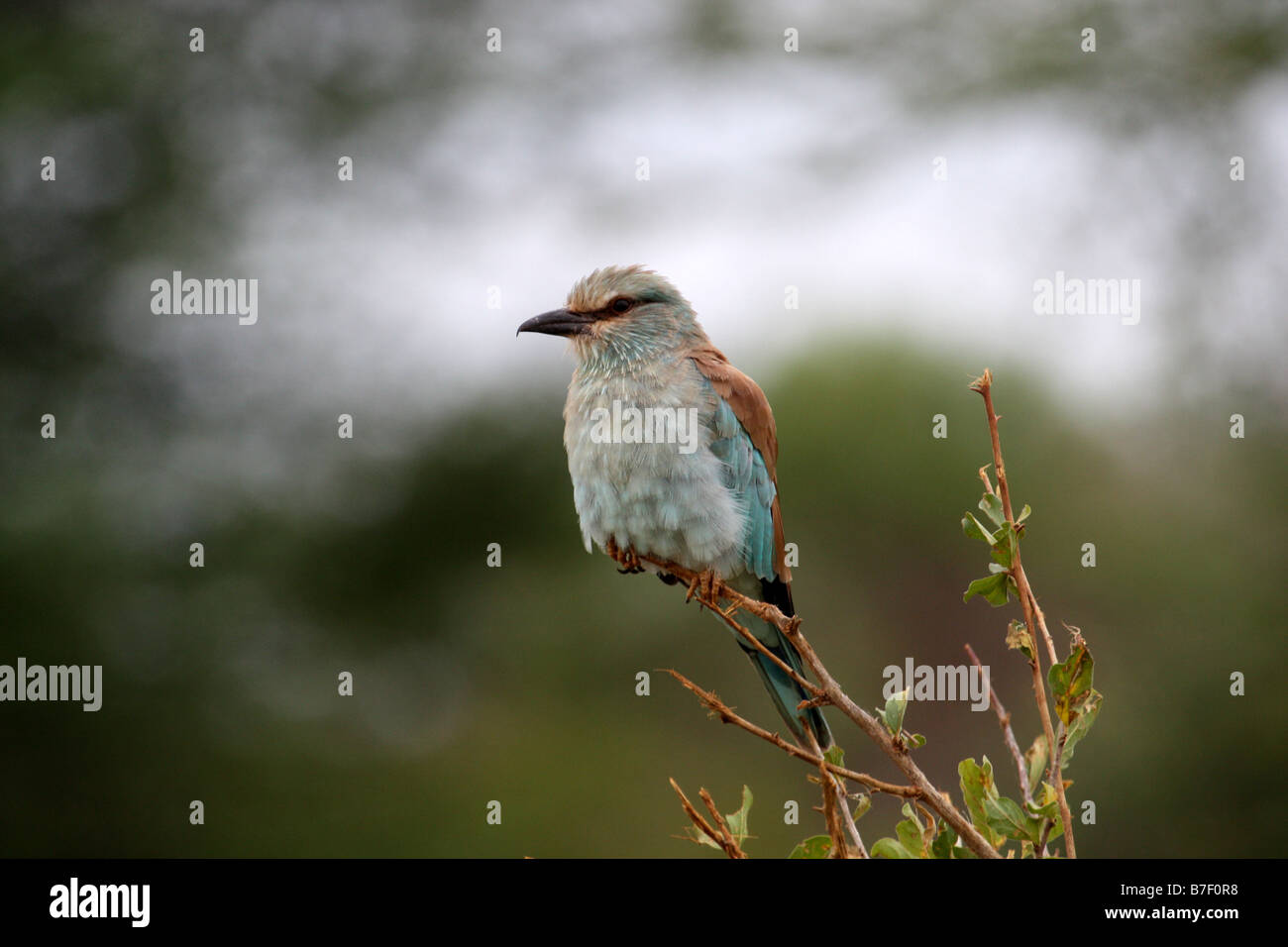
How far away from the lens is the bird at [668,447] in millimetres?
3369

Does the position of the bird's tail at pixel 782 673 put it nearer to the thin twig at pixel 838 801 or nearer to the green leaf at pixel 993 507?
the thin twig at pixel 838 801

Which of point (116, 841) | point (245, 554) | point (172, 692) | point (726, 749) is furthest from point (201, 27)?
point (726, 749)

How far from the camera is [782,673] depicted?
332 centimetres

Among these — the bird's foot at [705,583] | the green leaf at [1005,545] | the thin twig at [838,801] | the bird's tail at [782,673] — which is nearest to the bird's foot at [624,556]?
the bird's foot at [705,583]

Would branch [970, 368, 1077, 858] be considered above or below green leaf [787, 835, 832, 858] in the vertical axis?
above

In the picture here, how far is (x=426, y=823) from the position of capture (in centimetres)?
773

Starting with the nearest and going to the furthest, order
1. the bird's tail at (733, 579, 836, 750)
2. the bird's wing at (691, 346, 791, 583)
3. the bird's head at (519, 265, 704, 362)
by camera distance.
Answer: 1. the bird's tail at (733, 579, 836, 750)
2. the bird's wing at (691, 346, 791, 583)
3. the bird's head at (519, 265, 704, 362)

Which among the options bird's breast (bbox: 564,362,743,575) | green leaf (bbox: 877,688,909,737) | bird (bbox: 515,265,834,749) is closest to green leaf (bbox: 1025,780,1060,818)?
green leaf (bbox: 877,688,909,737)

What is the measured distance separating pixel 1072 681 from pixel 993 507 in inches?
12.8

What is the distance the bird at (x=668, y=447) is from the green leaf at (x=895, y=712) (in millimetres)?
1206

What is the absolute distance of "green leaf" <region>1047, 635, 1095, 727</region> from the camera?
1.84 metres

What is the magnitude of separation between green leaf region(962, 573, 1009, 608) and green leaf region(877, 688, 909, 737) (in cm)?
20

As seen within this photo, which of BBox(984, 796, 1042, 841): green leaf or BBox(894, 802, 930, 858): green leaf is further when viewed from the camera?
BBox(894, 802, 930, 858): green leaf

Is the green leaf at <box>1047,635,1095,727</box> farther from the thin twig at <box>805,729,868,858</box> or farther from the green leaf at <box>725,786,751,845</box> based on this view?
the green leaf at <box>725,786,751,845</box>
